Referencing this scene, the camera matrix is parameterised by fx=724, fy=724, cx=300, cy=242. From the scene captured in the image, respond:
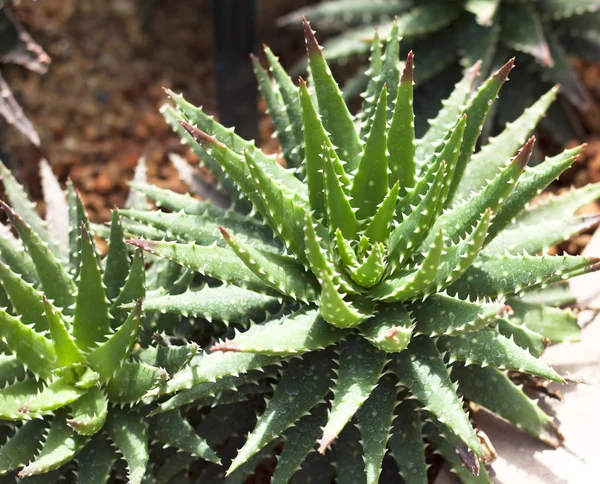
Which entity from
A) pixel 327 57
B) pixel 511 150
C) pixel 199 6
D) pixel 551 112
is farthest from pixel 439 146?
pixel 199 6

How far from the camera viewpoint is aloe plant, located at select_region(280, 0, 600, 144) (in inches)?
73.5

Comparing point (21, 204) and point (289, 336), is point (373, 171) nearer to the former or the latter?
point (289, 336)

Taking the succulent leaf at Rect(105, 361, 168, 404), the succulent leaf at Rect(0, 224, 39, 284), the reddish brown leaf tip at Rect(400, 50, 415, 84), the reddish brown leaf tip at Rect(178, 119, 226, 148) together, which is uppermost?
the reddish brown leaf tip at Rect(400, 50, 415, 84)

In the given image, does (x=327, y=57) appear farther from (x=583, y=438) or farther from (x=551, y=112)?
(x=583, y=438)

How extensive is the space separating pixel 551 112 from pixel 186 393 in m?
1.42

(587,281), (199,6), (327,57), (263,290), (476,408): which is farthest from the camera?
(199,6)

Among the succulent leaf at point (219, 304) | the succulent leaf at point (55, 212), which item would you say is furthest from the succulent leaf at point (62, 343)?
the succulent leaf at point (55, 212)

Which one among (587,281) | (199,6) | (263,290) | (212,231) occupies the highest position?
(199,6)

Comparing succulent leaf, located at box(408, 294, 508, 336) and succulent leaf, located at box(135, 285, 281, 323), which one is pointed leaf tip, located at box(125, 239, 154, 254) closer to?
succulent leaf, located at box(135, 285, 281, 323)

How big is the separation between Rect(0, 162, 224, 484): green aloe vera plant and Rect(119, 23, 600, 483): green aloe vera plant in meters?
0.07

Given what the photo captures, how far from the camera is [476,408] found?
55.6 inches

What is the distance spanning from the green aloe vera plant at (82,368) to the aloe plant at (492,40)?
959mm

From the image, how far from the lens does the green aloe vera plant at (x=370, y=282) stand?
107cm

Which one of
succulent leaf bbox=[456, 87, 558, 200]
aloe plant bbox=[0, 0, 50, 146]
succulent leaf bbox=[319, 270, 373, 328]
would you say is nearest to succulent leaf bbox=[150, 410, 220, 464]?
succulent leaf bbox=[319, 270, 373, 328]
